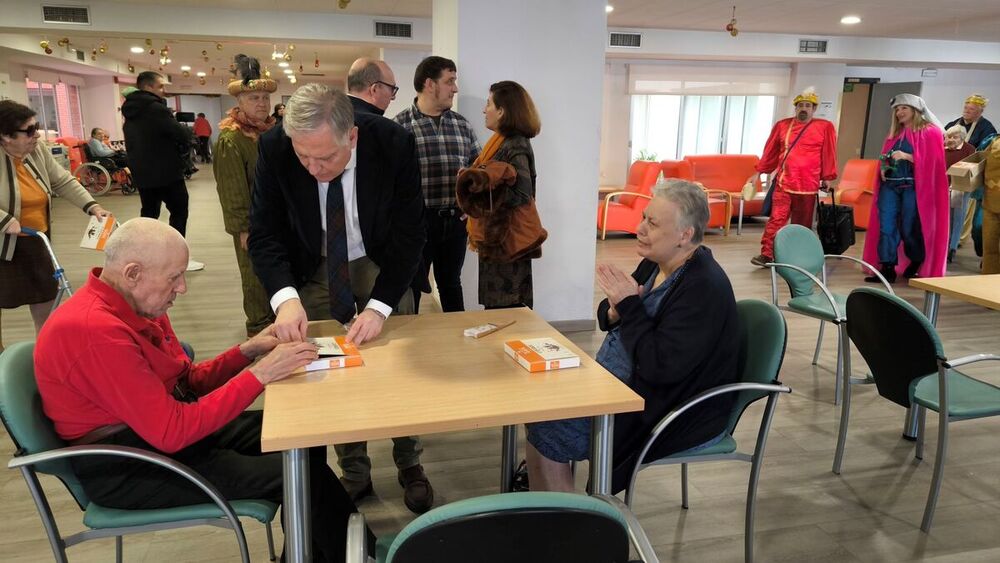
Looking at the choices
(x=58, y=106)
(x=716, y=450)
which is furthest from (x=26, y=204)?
(x=58, y=106)

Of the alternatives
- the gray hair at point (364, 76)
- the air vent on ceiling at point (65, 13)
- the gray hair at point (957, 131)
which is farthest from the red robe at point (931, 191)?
the air vent on ceiling at point (65, 13)

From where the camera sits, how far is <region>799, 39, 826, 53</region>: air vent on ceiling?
33.4 feet

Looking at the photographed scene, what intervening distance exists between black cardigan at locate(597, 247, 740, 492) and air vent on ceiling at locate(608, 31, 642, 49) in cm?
842

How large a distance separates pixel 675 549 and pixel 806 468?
35.8 inches

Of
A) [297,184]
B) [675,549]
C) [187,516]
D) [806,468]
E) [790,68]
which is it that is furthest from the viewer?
[790,68]

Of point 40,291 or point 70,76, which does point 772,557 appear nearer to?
point 40,291

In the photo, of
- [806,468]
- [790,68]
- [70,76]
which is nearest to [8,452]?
[806,468]

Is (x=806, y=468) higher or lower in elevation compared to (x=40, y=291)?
lower

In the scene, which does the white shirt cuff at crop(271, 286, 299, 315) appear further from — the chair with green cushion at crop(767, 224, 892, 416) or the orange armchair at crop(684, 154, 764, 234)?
the orange armchair at crop(684, 154, 764, 234)

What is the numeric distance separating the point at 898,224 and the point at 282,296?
5862 mm

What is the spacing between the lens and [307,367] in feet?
5.53

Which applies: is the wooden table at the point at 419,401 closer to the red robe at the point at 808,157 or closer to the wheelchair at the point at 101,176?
the red robe at the point at 808,157

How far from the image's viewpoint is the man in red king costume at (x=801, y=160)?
253 inches

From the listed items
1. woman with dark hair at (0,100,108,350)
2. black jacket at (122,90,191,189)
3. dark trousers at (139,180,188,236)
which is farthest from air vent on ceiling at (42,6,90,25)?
woman with dark hair at (0,100,108,350)
